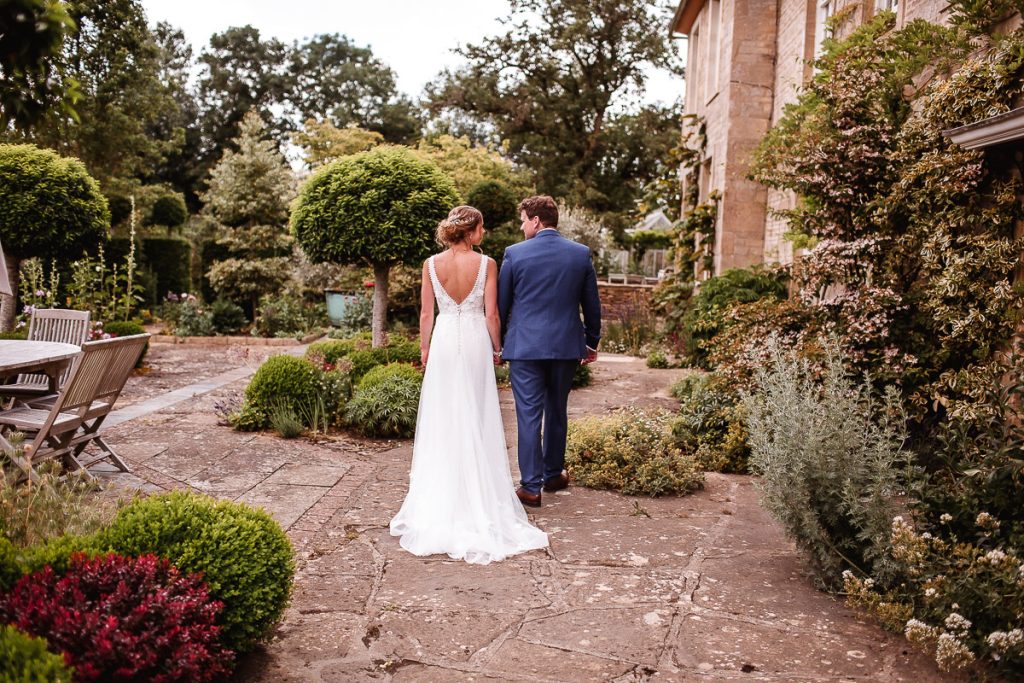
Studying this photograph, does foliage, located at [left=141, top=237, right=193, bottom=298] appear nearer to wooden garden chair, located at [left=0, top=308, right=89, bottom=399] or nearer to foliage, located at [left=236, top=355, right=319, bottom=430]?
wooden garden chair, located at [left=0, top=308, right=89, bottom=399]

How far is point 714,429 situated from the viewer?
23.2 feet

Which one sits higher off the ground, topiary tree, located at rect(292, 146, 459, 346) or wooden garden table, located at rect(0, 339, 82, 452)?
topiary tree, located at rect(292, 146, 459, 346)

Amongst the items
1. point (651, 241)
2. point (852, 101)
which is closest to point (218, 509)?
point (852, 101)

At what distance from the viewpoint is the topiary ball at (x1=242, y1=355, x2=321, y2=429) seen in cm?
784

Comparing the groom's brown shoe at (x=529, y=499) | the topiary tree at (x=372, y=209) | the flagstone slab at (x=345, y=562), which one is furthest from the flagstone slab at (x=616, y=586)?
the topiary tree at (x=372, y=209)

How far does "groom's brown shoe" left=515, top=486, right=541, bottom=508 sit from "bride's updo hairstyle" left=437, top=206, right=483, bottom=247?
1.67 meters

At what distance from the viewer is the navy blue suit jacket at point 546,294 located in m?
5.27

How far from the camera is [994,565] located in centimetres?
311

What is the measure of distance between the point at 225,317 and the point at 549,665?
1482 cm

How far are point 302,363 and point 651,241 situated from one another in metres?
18.1

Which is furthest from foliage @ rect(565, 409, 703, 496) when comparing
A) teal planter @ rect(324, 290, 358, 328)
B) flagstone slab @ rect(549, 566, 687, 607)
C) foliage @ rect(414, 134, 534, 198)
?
teal planter @ rect(324, 290, 358, 328)

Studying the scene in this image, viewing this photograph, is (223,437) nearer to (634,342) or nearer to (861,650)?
(861,650)

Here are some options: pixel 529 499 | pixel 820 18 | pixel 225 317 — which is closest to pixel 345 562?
pixel 529 499

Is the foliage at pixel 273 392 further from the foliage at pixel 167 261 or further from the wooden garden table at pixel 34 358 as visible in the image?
the foliage at pixel 167 261
